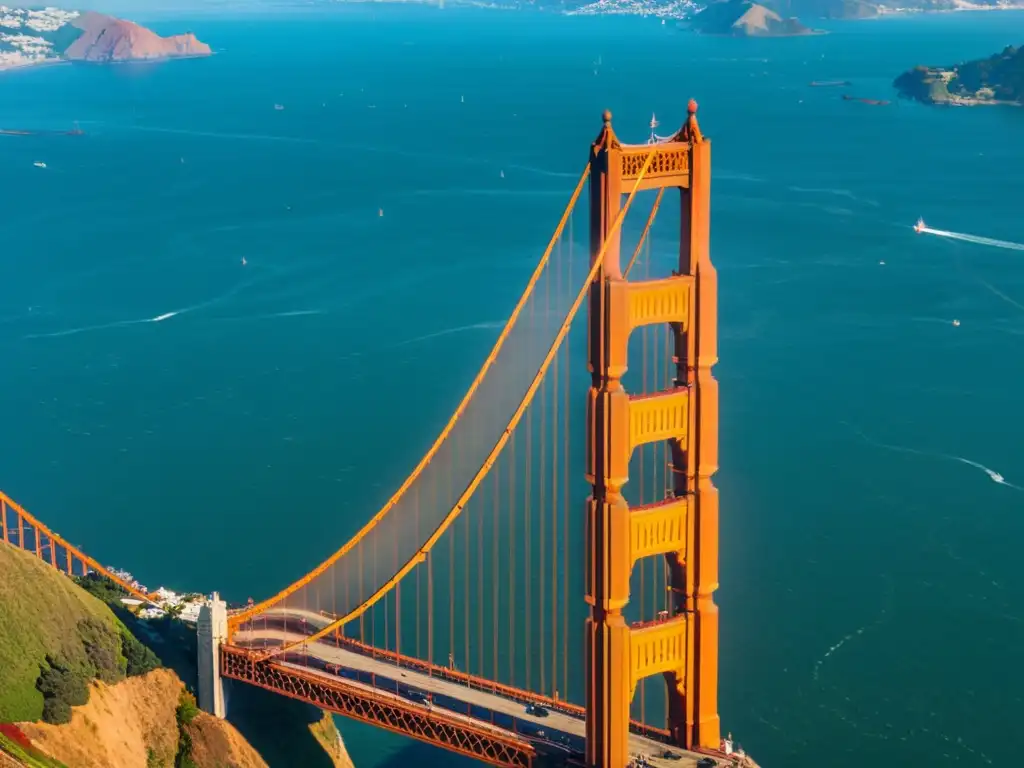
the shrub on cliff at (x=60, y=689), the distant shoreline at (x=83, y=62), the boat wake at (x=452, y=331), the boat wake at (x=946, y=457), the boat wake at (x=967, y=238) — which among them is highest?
the shrub on cliff at (x=60, y=689)

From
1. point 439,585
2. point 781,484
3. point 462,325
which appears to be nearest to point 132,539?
point 439,585

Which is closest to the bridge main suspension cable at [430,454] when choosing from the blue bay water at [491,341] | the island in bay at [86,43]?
the blue bay water at [491,341]

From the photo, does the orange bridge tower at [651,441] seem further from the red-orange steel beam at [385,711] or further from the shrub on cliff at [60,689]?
the shrub on cliff at [60,689]

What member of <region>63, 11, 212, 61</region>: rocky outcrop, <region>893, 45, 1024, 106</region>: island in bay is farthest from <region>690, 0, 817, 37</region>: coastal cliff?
<region>893, 45, 1024, 106</region>: island in bay

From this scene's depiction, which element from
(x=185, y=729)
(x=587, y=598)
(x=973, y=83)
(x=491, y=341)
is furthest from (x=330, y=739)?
(x=973, y=83)

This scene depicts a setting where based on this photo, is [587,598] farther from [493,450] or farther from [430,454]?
[493,450]
